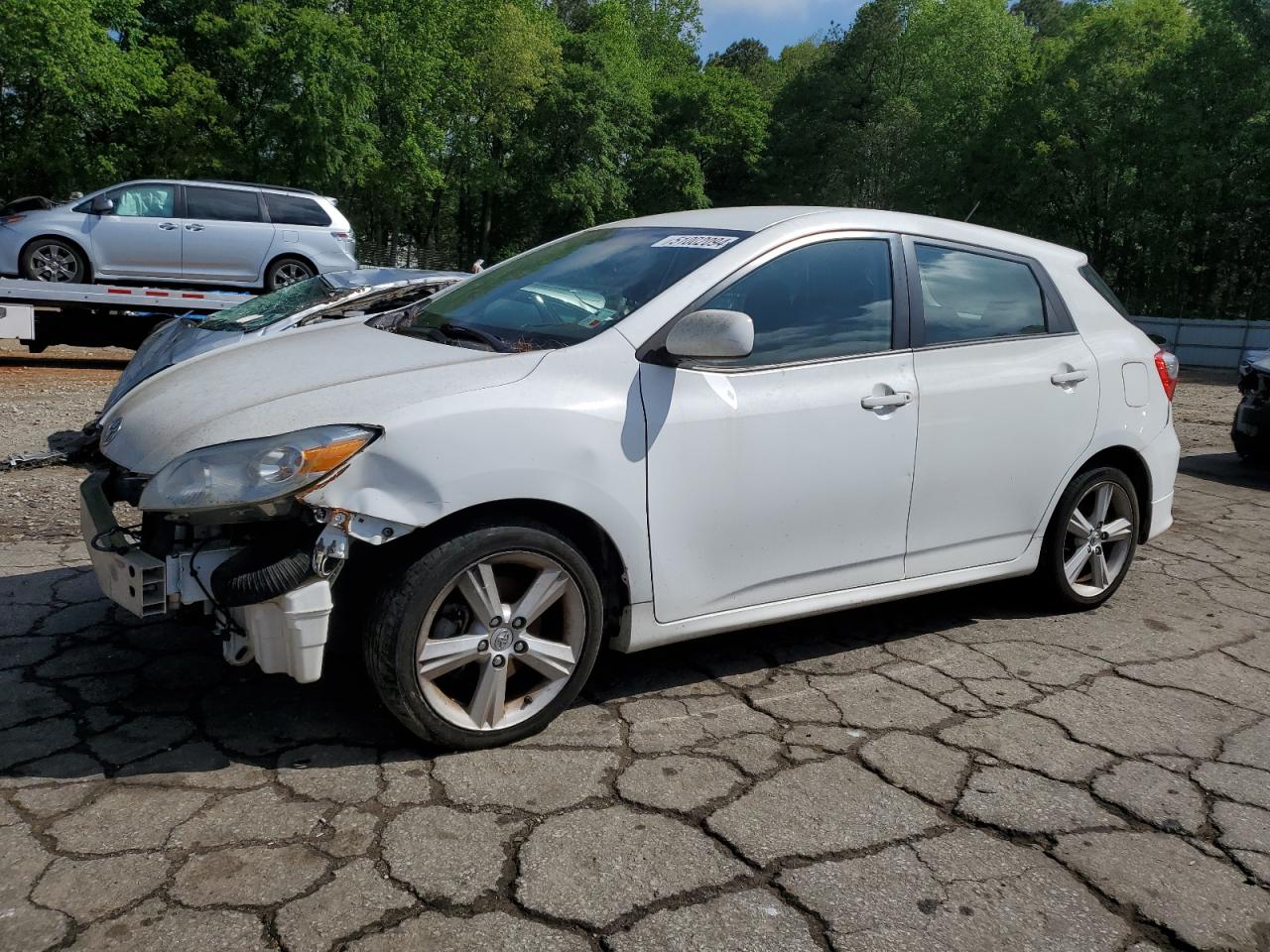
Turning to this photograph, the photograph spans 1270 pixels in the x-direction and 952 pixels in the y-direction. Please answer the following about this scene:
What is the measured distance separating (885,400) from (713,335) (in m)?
0.86

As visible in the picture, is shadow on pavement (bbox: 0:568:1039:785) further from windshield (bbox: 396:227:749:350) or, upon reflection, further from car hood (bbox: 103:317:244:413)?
car hood (bbox: 103:317:244:413)

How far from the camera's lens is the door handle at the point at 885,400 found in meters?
3.64

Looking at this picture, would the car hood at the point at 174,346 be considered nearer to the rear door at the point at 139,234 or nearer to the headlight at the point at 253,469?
the headlight at the point at 253,469

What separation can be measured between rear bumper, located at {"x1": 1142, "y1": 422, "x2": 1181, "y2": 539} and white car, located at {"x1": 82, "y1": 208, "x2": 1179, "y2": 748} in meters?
0.20

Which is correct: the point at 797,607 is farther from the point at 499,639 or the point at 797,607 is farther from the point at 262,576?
the point at 262,576

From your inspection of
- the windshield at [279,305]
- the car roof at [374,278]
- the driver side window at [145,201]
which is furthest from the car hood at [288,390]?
the driver side window at [145,201]

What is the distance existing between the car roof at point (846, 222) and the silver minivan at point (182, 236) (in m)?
10.4

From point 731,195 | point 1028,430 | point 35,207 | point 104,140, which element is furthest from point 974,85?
point 1028,430

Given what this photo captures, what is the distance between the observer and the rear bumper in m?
4.61

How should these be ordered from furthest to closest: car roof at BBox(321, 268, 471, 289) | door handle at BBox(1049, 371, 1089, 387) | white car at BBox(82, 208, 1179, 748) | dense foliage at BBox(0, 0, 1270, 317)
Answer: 1. dense foliage at BBox(0, 0, 1270, 317)
2. car roof at BBox(321, 268, 471, 289)
3. door handle at BBox(1049, 371, 1089, 387)
4. white car at BBox(82, 208, 1179, 748)

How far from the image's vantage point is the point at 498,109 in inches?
1668

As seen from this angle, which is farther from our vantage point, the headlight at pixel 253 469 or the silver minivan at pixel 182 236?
the silver minivan at pixel 182 236

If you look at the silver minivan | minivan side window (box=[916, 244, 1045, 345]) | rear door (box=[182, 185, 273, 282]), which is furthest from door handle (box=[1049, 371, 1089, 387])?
rear door (box=[182, 185, 273, 282])

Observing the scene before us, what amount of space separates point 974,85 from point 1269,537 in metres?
42.8
